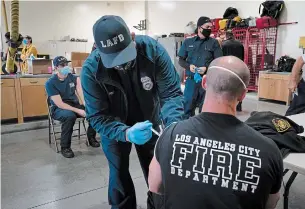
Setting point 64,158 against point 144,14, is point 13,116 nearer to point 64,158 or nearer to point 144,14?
point 64,158

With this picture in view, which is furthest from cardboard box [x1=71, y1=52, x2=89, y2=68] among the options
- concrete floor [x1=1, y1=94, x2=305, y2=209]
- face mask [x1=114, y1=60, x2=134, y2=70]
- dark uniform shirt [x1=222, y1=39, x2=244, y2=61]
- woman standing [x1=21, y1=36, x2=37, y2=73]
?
face mask [x1=114, y1=60, x2=134, y2=70]

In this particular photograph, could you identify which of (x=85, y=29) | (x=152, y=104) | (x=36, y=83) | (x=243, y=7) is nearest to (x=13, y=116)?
(x=36, y=83)

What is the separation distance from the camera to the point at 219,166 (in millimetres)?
887

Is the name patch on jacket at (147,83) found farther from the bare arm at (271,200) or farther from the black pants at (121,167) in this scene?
the bare arm at (271,200)

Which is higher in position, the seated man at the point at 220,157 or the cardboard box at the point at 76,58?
the cardboard box at the point at 76,58

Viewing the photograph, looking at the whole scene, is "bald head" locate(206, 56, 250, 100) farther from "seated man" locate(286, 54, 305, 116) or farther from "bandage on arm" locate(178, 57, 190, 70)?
"bandage on arm" locate(178, 57, 190, 70)

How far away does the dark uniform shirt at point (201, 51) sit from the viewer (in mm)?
3697

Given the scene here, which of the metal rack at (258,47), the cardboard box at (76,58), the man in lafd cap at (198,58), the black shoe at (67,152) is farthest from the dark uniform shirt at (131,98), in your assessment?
the metal rack at (258,47)

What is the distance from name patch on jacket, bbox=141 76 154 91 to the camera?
5.16 feet

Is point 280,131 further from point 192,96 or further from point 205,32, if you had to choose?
point 205,32

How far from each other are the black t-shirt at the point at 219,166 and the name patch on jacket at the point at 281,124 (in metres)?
0.60

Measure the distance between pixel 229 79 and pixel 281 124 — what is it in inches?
30.4

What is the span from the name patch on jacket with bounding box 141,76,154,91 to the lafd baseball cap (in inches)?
8.9

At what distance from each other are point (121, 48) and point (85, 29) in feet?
37.3
